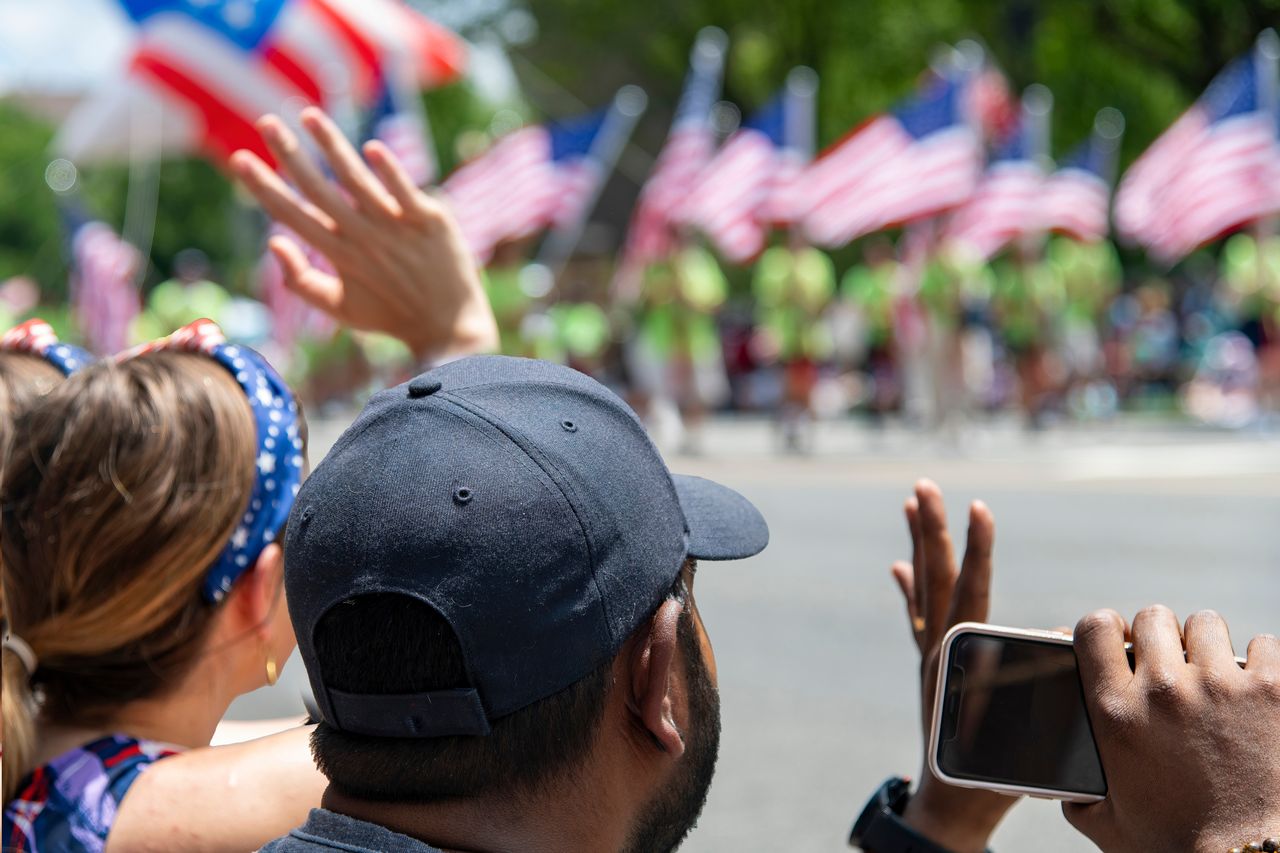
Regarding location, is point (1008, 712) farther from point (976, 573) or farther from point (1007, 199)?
point (1007, 199)

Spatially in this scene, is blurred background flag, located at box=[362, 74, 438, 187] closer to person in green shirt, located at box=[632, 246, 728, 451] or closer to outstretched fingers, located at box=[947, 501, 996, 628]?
person in green shirt, located at box=[632, 246, 728, 451]

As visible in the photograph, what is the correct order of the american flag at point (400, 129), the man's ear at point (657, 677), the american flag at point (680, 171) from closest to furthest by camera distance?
the man's ear at point (657, 677) → the american flag at point (400, 129) → the american flag at point (680, 171)

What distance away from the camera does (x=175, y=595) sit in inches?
78.4

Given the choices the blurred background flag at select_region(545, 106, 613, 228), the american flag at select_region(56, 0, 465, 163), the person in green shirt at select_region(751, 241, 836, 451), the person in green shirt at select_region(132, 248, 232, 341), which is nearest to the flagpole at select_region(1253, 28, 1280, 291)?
the person in green shirt at select_region(751, 241, 836, 451)

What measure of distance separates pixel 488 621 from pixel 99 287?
18631 mm

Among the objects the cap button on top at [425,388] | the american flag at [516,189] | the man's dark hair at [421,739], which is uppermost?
the american flag at [516,189]

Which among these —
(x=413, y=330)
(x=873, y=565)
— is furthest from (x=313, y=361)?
(x=413, y=330)

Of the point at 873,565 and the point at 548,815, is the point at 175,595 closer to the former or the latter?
the point at 548,815

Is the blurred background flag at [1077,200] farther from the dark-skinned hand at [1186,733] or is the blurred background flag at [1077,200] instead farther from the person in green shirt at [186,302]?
the dark-skinned hand at [1186,733]

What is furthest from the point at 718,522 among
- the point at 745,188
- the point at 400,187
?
the point at 745,188

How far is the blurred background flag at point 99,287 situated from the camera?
1867 centimetres

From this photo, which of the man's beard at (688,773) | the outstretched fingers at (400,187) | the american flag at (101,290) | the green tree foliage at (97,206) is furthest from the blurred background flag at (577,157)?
the green tree foliage at (97,206)

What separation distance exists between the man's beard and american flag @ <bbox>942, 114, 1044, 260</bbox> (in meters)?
16.5

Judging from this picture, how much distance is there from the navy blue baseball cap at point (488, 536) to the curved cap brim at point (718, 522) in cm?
10
